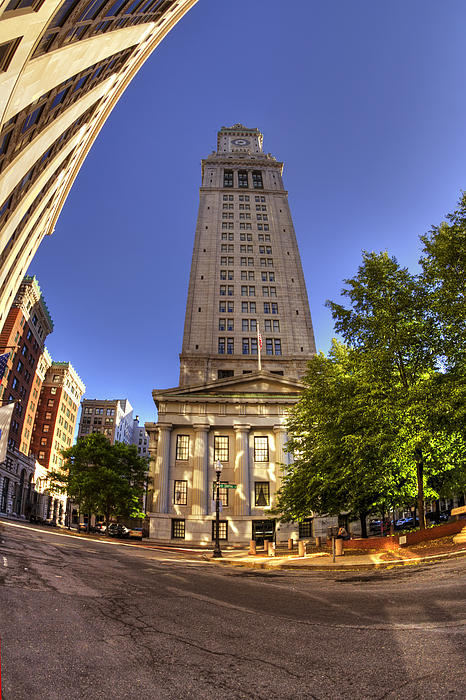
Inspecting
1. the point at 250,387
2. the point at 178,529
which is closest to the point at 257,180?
the point at 250,387

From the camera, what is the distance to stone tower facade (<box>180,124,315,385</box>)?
60688 mm

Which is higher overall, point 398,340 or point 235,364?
point 235,364

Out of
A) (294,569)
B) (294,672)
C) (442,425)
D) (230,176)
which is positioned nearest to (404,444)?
(442,425)

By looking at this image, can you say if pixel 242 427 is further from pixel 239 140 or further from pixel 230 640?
pixel 239 140

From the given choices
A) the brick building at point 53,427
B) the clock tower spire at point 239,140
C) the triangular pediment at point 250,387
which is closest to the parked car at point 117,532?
the triangular pediment at point 250,387

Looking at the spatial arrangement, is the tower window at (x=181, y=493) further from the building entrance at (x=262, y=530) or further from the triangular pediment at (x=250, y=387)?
the triangular pediment at (x=250, y=387)

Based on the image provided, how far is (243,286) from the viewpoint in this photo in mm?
68250

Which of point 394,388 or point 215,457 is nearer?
point 394,388

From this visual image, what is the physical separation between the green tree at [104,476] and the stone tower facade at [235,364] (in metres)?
2.78

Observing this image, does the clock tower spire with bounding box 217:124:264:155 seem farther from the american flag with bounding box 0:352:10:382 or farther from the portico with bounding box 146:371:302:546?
the american flag with bounding box 0:352:10:382

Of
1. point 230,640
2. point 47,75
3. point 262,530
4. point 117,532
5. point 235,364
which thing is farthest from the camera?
point 235,364

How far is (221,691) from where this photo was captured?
15.4 feet

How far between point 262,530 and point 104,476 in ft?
61.2

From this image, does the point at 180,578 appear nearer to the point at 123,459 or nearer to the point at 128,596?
the point at 128,596
